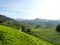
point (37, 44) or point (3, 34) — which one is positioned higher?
point (3, 34)

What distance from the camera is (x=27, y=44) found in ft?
146

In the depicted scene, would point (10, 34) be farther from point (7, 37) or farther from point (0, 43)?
point (0, 43)

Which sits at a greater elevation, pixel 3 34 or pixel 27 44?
pixel 3 34

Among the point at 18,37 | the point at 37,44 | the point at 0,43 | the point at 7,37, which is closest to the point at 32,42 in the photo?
the point at 37,44

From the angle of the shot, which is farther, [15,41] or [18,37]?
[18,37]

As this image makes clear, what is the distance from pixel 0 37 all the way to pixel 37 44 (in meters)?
12.6

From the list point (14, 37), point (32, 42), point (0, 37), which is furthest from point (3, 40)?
point (32, 42)

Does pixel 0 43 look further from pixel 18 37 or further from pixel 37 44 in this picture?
pixel 37 44

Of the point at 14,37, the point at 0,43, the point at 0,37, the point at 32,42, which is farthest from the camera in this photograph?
the point at 32,42

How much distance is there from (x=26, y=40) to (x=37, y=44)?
3.79 metres

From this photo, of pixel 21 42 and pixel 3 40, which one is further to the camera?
pixel 21 42

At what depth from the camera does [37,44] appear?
47.6m

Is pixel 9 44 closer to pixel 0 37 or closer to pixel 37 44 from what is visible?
pixel 0 37

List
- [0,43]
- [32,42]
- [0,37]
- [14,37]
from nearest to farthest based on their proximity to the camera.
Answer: [0,43], [0,37], [14,37], [32,42]
